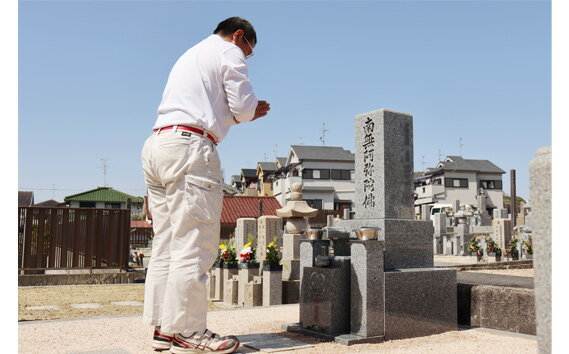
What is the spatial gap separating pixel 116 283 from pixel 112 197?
36057 millimetres

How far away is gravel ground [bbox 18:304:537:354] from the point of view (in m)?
3.50

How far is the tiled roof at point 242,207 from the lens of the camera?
112 feet

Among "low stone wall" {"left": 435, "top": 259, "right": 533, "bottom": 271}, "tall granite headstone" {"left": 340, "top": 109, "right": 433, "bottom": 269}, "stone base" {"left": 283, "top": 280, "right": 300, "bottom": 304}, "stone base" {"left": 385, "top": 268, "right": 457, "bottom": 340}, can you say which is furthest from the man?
"low stone wall" {"left": 435, "top": 259, "right": 533, "bottom": 271}

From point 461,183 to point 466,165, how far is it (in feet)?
7.27

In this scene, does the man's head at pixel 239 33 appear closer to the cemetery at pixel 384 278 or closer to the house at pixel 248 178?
the cemetery at pixel 384 278

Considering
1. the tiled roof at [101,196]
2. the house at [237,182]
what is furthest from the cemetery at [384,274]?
the house at [237,182]

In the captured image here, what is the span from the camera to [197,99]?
3.20 m

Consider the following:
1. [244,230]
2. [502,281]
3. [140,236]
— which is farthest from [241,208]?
[502,281]

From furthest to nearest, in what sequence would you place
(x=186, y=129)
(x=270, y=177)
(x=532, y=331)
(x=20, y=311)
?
1. (x=270, y=177)
2. (x=20, y=311)
3. (x=532, y=331)
4. (x=186, y=129)

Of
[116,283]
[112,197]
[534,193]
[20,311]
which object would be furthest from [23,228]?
[112,197]

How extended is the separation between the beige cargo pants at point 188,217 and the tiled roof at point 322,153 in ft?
140
